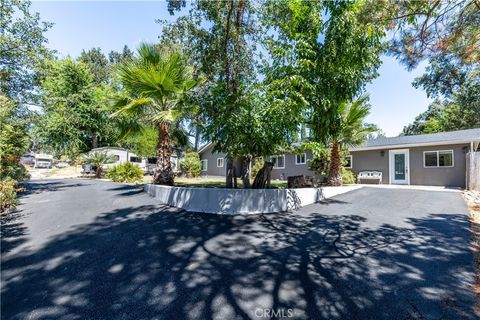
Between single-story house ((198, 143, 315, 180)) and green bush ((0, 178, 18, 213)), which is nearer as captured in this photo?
green bush ((0, 178, 18, 213))

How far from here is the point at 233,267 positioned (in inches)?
145

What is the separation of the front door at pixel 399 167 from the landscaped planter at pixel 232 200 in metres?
10.1

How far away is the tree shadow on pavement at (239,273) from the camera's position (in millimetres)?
2662

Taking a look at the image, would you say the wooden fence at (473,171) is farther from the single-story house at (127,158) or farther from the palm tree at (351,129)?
the single-story house at (127,158)

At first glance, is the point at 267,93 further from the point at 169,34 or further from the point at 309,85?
the point at 169,34

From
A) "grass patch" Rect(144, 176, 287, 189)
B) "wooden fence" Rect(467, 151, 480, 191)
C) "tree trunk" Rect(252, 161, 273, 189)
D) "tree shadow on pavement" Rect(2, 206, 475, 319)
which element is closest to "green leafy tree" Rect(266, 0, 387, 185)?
"tree trunk" Rect(252, 161, 273, 189)

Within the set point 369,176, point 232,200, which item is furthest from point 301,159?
point 232,200

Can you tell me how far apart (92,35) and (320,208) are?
13.3 meters

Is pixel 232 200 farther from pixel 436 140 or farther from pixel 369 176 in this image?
pixel 436 140

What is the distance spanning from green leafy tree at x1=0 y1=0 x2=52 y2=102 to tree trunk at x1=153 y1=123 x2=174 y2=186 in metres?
9.09

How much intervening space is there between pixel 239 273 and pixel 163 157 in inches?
273

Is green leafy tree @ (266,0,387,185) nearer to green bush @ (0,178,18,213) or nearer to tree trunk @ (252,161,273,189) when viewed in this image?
tree trunk @ (252,161,273,189)

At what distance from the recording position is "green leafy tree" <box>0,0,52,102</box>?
11.1 meters

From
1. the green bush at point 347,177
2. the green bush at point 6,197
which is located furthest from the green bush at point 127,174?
the green bush at point 347,177
